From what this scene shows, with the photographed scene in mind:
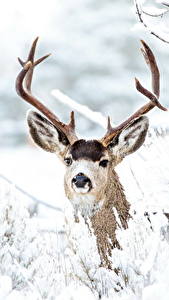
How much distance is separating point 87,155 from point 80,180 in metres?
0.32

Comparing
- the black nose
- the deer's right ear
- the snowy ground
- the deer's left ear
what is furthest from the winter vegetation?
the deer's right ear

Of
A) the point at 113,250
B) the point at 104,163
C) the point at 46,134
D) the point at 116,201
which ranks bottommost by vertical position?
the point at 113,250

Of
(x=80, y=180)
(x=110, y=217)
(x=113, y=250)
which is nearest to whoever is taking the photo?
(x=113, y=250)

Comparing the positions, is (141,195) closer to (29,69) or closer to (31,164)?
(29,69)

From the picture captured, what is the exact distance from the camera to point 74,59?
186 feet

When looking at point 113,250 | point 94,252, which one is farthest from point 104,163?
point 113,250

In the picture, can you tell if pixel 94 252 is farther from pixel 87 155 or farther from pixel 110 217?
pixel 87 155

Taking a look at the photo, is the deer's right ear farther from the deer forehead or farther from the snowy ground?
the snowy ground

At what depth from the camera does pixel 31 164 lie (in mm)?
36750

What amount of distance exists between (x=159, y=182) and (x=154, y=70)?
0.87 meters

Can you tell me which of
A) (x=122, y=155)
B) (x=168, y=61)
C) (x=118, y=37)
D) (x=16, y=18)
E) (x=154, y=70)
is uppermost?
(x=16, y=18)

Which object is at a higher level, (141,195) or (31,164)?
(31,164)

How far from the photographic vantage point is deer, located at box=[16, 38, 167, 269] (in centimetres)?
731

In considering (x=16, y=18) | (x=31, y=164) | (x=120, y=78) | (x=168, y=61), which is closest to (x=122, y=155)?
(x=31, y=164)
